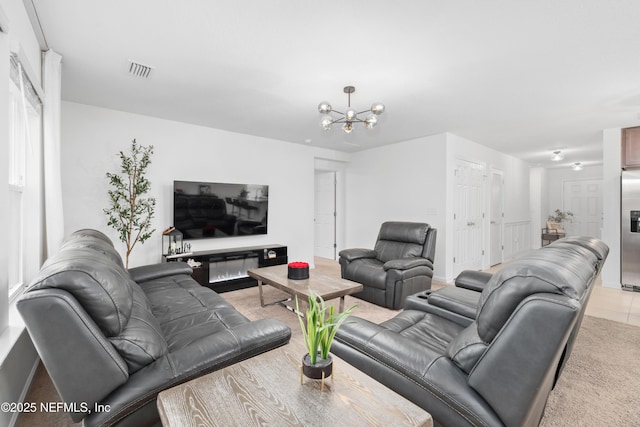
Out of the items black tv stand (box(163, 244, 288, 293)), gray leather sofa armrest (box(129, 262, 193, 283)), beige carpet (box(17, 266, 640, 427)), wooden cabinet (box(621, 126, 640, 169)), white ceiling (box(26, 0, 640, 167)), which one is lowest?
beige carpet (box(17, 266, 640, 427))

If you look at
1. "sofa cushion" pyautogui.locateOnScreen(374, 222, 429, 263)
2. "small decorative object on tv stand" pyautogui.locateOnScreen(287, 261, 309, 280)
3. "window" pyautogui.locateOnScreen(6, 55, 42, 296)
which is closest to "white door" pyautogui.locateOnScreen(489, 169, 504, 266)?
"sofa cushion" pyautogui.locateOnScreen(374, 222, 429, 263)

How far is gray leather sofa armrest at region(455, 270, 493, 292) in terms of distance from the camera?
255 cm

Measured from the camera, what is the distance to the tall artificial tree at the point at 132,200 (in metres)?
3.61

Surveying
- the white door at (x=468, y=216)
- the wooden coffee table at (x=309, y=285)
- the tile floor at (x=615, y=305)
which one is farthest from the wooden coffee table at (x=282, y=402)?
the white door at (x=468, y=216)

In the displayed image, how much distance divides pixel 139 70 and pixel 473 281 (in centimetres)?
354

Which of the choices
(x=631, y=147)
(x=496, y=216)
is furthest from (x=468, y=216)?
(x=631, y=147)

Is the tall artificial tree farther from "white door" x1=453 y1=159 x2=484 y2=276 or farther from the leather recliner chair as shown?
"white door" x1=453 y1=159 x2=484 y2=276

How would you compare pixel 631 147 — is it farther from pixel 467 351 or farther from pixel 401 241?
pixel 467 351

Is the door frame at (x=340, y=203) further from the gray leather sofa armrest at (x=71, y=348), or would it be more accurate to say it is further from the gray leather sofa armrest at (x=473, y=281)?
the gray leather sofa armrest at (x=71, y=348)

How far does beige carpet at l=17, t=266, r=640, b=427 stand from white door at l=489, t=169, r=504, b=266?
3.11 meters

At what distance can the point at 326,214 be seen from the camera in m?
6.90

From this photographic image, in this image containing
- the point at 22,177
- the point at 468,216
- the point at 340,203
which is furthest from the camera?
the point at 340,203

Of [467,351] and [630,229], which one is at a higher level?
[630,229]

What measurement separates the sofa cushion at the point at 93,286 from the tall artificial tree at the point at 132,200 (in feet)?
8.68
